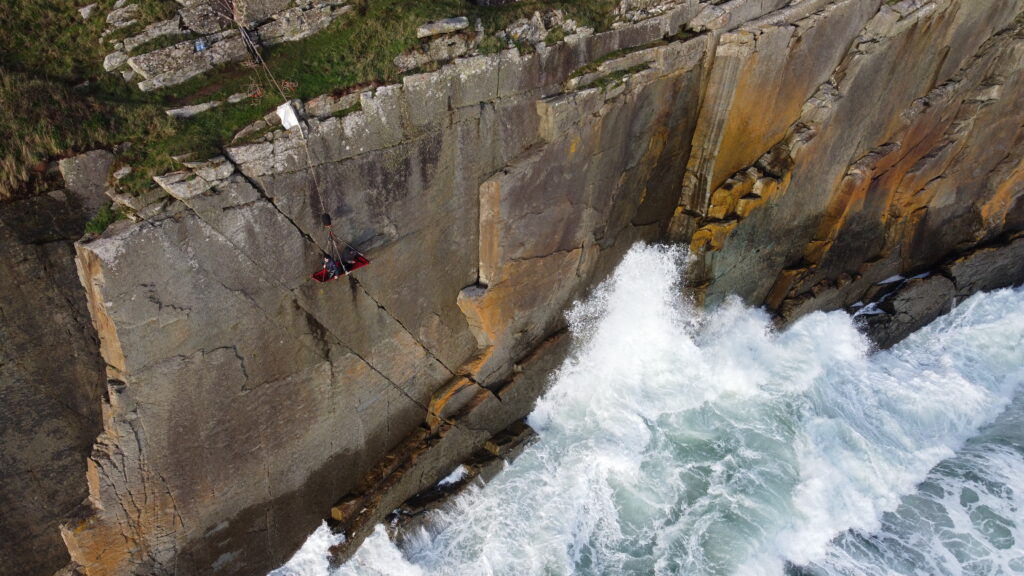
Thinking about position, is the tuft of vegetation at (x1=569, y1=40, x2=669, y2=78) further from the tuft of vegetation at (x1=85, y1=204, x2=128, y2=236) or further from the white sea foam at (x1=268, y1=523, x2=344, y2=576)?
the white sea foam at (x1=268, y1=523, x2=344, y2=576)

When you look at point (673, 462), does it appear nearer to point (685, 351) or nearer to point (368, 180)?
point (685, 351)

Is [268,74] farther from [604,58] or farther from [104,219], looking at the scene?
[604,58]

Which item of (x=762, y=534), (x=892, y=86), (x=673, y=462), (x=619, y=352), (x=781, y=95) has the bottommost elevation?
(x=762, y=534)

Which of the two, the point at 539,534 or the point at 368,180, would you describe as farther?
the point at 539,534

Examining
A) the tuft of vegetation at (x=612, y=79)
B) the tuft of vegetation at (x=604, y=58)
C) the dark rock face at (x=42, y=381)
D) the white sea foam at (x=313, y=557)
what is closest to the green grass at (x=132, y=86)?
the dark rock face at (x=42, y=381)

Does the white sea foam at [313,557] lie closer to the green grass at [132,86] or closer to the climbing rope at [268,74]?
the climbing rope at [268,74]

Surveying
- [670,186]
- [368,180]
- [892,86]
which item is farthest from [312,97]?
[892,86]

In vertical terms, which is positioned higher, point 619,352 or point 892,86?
point 892,86
